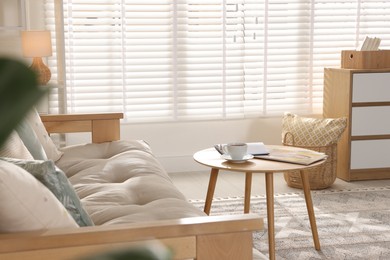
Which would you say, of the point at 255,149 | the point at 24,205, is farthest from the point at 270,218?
the point at 24,205

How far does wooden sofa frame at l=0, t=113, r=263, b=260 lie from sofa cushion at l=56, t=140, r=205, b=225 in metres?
0.50

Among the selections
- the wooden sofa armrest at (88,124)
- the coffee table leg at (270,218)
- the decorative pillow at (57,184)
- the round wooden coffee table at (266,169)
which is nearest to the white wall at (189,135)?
the wooden sofa armrest at (88,124)

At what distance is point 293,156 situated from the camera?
10.5 feet

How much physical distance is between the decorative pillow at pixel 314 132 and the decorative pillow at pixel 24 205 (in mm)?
3176

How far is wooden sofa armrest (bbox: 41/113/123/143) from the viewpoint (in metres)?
3.41

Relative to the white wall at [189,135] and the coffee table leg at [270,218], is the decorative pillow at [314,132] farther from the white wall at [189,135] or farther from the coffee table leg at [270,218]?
the coffee table leg at [270,218]

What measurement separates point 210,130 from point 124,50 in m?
0.95

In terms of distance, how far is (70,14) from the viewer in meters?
4.73

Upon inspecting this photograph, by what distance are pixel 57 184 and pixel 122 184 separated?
0.83 meters

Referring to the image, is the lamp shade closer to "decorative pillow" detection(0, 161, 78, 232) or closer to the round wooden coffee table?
the round wooden coffee table

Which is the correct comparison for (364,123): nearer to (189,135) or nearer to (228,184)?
(228,184)

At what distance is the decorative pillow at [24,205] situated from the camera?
1.38 metres

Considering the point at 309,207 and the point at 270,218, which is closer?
the point at 270,218

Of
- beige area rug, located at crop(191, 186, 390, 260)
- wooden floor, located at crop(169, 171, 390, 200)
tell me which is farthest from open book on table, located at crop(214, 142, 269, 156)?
wooden floor, located at crop(169, 171, 390, 200)
